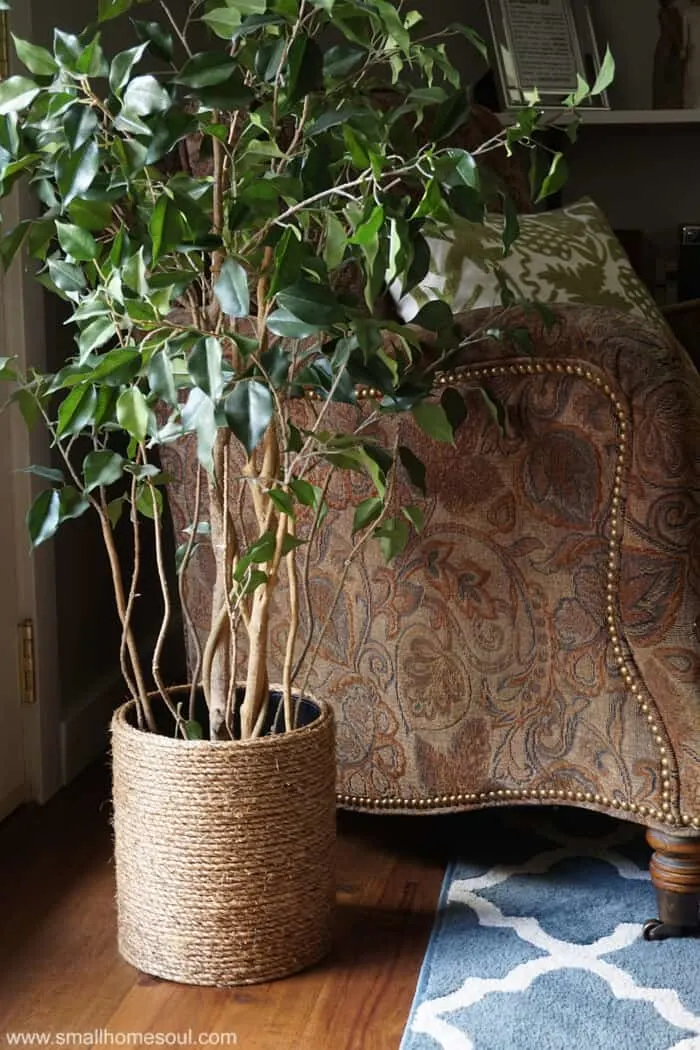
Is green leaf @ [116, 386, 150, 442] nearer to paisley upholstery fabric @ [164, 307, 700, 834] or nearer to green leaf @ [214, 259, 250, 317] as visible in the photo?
green leaf @ [214, 259, 250, 317]

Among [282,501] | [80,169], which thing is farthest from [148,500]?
[80,169]

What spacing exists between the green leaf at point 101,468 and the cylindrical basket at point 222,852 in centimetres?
27

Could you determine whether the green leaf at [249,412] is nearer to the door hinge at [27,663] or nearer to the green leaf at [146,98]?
the green leaf at [146,98]

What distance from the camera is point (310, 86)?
1072mm

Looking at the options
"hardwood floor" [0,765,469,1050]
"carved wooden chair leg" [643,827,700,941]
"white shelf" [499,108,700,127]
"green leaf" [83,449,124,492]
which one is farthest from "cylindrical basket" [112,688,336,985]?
"white shelf" [499,108,700,127]

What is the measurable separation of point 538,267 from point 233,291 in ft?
2.70

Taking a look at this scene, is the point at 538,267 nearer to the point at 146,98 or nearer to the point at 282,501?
the point at 282,501

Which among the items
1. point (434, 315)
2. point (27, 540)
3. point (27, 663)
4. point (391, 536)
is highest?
point (434, 315)

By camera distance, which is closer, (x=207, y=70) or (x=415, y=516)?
(x=207, y=70)

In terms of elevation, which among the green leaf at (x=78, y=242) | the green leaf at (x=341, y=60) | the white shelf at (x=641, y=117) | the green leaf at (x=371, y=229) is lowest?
the green leaf at (x=78, y=242)

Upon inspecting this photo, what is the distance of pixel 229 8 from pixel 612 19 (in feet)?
7.16

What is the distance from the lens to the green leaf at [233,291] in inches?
41.9

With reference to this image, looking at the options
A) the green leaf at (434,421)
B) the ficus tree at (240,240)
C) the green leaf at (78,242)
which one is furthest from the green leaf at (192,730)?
→ the green leaf at (78,242)

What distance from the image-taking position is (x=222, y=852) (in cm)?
133
